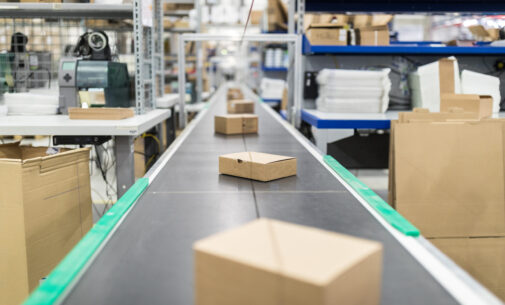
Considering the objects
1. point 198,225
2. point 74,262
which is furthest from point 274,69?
point 74,262

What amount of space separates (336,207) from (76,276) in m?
0.68

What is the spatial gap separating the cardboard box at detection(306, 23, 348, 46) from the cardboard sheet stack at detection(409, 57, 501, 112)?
24.1 inches

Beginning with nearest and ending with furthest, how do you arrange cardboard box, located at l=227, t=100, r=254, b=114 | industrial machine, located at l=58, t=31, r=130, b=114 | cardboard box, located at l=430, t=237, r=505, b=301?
cardboard box, located at l=430, t=237, r=505, b=301 < industrial machine, located at l=58, t=31, r=130, b=114 < cardboard box, located at l=227, t=100, r=254, b=114

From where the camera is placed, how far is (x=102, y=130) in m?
1.96

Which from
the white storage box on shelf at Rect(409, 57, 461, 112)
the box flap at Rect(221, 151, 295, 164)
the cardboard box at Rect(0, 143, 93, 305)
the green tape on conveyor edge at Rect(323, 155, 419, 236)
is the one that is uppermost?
the white storage box on shelf at Rect(409, 57, 461, 112)

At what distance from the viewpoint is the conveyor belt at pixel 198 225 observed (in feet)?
2.35

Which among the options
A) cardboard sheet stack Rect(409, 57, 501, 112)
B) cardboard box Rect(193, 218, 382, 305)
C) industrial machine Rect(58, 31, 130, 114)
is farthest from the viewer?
cardboard sheet stack Rect(409, 57, 501, 112)

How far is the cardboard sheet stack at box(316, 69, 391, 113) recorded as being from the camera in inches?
116

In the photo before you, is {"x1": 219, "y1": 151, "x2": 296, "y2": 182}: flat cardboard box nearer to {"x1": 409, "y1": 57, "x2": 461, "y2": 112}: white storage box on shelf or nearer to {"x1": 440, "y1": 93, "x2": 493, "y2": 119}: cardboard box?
{"x1": 440, "y1": 93, "x2": 493, "y2": 119}: cardboard box

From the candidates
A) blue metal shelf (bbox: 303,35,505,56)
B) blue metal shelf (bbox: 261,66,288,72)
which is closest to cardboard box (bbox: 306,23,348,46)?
blue metal shelf (bbox: 303,35,505,56)

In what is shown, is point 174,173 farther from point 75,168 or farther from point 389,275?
point 389,275

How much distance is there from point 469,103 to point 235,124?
1.36m

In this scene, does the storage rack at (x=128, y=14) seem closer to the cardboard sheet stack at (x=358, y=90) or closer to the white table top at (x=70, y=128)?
the white table top at (x=70, y=128)

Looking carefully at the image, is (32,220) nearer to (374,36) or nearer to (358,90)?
(358,90)
